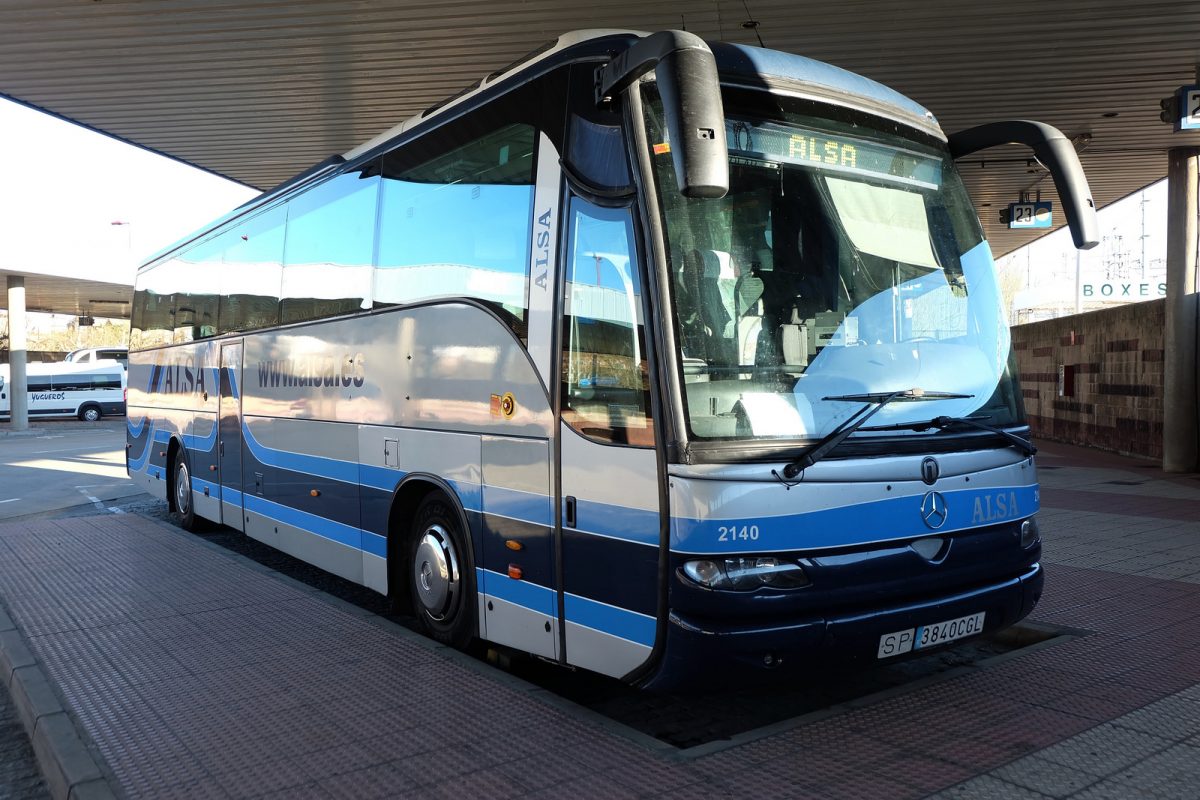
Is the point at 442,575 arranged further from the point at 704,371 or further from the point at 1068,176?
the point at 1068,176

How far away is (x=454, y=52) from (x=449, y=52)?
0.20 feet

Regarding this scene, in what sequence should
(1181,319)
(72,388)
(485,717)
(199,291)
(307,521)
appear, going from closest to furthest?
(485,717) < (307,521) < (199,291) < (1181,319) < (72,388)

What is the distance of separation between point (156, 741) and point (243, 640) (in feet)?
5.48

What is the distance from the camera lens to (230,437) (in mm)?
9492

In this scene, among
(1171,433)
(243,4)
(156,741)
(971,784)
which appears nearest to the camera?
(971,784)

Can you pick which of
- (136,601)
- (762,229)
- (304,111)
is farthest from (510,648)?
(304,111)

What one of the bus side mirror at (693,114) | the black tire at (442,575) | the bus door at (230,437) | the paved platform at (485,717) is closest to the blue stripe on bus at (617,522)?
the paved platform at (485,717)

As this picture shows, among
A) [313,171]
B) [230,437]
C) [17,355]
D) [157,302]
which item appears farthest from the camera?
[17,355]

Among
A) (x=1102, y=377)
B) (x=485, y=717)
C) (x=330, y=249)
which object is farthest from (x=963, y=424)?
(x=1102, y=377)

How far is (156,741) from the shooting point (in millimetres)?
4406

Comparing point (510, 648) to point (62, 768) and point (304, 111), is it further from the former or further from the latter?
point (304, 111)

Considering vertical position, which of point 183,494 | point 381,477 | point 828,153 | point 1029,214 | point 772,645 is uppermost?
point 1029,214

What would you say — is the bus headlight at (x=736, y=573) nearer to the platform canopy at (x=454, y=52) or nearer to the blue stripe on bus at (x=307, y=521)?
the blue stripe on bus at (x=307, y=521)

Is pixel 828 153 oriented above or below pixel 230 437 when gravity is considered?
above
